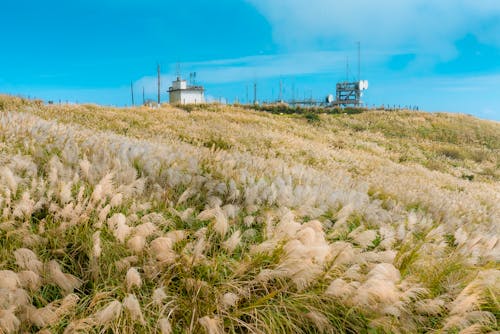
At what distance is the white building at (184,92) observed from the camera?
84.5 metres

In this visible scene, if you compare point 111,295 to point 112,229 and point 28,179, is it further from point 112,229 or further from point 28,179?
point 28,179

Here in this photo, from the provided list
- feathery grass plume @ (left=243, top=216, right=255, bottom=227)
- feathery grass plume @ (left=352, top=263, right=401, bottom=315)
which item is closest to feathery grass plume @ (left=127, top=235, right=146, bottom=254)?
feathery grass plume @ (left=243, top=216, right=255, bottom=227)

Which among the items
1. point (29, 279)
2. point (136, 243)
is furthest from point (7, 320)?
point (136, 243)

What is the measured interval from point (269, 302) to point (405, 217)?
14.4ft

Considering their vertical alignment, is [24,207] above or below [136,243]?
above

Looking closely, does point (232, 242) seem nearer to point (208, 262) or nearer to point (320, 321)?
point (208, 262)

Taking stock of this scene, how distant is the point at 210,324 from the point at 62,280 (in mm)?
1370

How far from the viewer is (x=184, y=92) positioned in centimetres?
8506

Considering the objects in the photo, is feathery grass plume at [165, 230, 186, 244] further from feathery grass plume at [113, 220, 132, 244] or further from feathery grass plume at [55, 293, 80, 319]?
feathery grass plume at [55, 293, 80, 319]


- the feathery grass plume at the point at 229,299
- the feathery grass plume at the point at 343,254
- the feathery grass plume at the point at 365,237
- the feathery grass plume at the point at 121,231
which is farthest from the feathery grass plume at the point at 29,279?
the feathery grass plume at the point at 365,237

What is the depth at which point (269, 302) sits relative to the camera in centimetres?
386

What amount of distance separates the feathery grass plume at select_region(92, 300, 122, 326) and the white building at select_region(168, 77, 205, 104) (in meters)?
82.2

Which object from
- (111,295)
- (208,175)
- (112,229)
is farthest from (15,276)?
(208,175)

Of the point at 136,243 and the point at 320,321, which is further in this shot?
the point at 136,243
